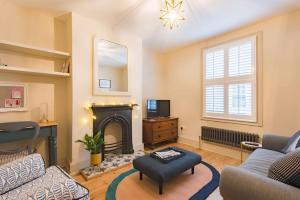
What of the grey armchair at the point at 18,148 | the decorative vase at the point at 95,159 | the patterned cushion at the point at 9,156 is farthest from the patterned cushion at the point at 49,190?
the decorative vase at the point at 95,159

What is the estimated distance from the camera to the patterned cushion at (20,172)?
142cm

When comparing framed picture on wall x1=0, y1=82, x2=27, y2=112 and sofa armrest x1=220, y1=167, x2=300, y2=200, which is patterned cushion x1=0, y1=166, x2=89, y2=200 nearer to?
sofa armrest x1=220, y1=167, x2=300, y2=200

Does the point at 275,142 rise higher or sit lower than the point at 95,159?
higher

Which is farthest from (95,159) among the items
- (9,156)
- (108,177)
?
(9,156)

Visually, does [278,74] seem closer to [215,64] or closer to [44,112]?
[215,64]

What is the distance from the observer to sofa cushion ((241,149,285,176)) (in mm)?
1789

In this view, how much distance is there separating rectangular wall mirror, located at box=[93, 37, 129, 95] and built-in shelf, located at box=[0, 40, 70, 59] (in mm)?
597

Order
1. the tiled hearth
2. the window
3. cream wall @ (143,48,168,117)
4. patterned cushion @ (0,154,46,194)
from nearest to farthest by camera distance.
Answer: patterned cushion @ (0,154,46,194) → the tiled hearth → the window → cream wall @ (143,48,168,117)

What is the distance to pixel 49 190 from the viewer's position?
136 centimetres

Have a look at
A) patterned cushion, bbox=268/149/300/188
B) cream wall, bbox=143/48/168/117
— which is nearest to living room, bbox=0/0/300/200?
patterned cushion, bbox=268/149/300/188

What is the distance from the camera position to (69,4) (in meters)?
2.56

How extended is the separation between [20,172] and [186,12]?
315cm

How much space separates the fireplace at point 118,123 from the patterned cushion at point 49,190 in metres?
1.64

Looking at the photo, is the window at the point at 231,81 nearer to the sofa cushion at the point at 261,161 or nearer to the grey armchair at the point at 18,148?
the sofa cushion at the point at 261,161
